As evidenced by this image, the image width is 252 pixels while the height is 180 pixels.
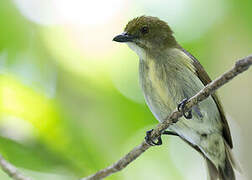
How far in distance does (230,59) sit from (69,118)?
2.32m

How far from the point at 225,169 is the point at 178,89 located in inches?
46.9

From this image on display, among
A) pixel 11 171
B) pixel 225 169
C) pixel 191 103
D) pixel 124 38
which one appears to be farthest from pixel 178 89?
pixel 11 171

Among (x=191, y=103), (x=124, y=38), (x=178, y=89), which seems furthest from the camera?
(x=124, y=38)

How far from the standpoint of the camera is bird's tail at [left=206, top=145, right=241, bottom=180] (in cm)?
441

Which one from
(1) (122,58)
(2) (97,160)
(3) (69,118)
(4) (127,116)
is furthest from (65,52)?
(2) (97,160)

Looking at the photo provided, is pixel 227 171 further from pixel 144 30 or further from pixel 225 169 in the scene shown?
pixel 144 30

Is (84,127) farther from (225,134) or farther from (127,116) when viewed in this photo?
(225,134)

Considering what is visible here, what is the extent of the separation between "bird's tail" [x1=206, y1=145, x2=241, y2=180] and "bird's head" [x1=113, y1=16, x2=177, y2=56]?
122 cm

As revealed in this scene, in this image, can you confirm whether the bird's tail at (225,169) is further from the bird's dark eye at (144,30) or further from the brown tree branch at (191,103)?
the bird's dark eye at (144,30)

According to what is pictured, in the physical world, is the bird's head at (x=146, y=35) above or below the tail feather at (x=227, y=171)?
above

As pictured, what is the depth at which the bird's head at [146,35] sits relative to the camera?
4391mm

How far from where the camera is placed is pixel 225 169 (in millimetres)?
4531

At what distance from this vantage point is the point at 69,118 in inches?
158

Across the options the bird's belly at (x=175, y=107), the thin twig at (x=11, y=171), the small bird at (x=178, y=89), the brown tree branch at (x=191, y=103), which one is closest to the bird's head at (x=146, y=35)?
the small bird at (x=178, y=89)
